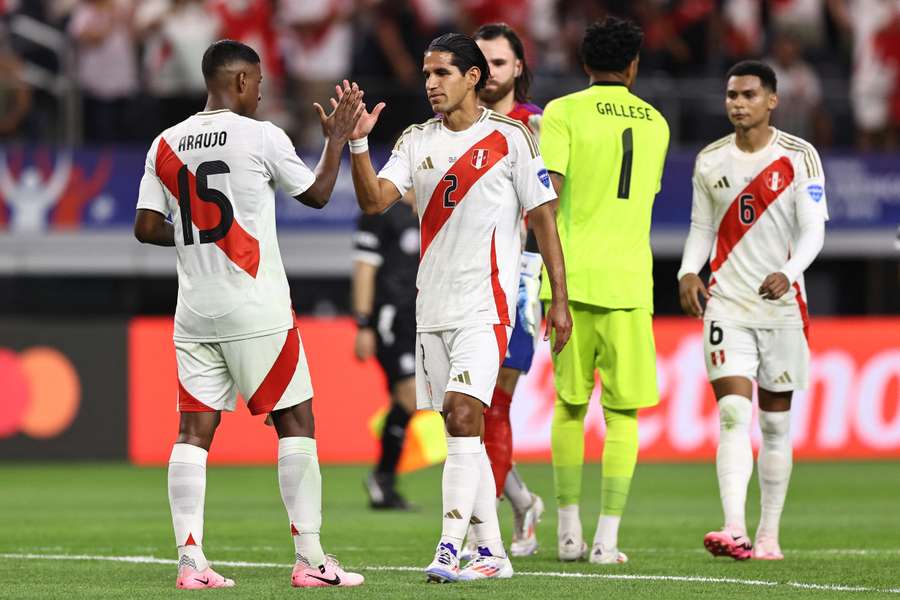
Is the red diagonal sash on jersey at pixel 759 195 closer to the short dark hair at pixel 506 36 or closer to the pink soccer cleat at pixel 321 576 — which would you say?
the short dark hair at pixel 506 36

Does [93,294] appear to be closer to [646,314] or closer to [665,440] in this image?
[665,440]

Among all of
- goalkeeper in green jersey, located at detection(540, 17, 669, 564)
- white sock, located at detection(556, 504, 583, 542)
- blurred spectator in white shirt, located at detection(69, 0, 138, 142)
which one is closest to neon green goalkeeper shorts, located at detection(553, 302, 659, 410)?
goalkeeper in green jersey, located at detection(540, 17, 669, 564)

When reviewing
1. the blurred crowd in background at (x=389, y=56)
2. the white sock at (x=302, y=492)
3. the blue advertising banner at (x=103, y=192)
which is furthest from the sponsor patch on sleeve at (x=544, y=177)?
the blue advertising banner at (x=103, y=192)

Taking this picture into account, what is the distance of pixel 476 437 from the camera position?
7164 mm

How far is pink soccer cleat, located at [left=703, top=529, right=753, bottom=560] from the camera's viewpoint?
792cm

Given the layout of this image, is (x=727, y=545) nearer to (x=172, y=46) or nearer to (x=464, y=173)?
(x=464, y=173)

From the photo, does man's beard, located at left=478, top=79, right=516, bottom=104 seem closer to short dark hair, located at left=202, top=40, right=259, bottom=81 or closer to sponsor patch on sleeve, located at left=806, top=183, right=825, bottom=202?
sponsor patch on sleeve, located at left=806, top=183, right=825, bottom=202

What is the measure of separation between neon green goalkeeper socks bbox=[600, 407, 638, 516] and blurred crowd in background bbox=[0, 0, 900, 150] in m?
10.1

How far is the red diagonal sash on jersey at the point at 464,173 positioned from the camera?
287 inches

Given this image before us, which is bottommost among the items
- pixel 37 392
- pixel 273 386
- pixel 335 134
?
pixel 37 392

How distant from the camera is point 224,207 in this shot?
696 centimetres

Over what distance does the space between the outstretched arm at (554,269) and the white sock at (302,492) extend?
45.7 inches

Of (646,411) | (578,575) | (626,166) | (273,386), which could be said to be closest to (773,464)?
(578,575)

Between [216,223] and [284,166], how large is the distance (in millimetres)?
370
